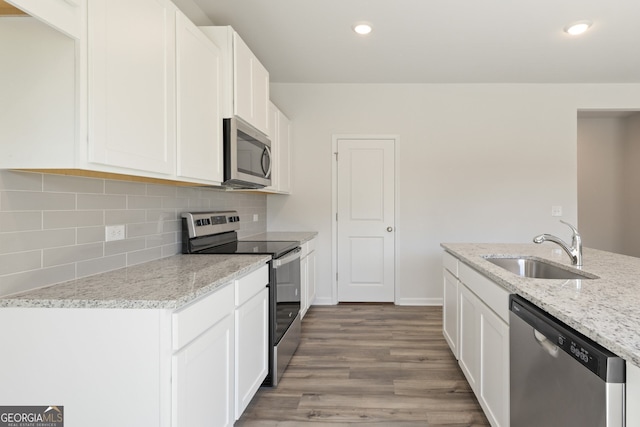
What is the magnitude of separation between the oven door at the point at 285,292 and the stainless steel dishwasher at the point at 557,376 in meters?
1.33

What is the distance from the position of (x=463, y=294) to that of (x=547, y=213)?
2.60 metres

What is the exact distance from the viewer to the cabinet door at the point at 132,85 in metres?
1.18

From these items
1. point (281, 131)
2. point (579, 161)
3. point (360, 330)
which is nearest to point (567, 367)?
point (360, 330)

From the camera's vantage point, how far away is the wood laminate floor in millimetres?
1944

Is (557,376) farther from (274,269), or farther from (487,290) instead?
(274,269)

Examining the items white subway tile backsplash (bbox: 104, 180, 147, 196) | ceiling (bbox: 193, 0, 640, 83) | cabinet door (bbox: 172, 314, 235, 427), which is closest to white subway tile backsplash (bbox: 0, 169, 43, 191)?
white subway tile backsplash (bbox: 104, 180, 147, 196)

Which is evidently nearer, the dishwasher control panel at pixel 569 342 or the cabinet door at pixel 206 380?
the dishwasher control panel at pixel 569 342

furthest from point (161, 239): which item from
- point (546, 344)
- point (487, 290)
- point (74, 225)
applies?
point (546, 344)

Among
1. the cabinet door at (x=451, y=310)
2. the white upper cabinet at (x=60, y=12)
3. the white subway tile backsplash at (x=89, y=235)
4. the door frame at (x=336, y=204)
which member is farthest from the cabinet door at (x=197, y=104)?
the door frame at (x=336, y=204)

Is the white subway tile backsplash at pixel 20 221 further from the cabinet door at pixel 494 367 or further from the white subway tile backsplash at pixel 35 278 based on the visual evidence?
the cabinet door at pixel 494 367

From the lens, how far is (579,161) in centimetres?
542

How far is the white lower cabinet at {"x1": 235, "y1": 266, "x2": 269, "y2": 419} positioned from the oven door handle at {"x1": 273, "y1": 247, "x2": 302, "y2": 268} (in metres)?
0.13

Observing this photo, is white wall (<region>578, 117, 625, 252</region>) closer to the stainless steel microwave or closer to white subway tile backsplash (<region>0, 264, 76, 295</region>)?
the stainless steel microwave

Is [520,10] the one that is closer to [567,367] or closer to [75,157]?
[567,367]
